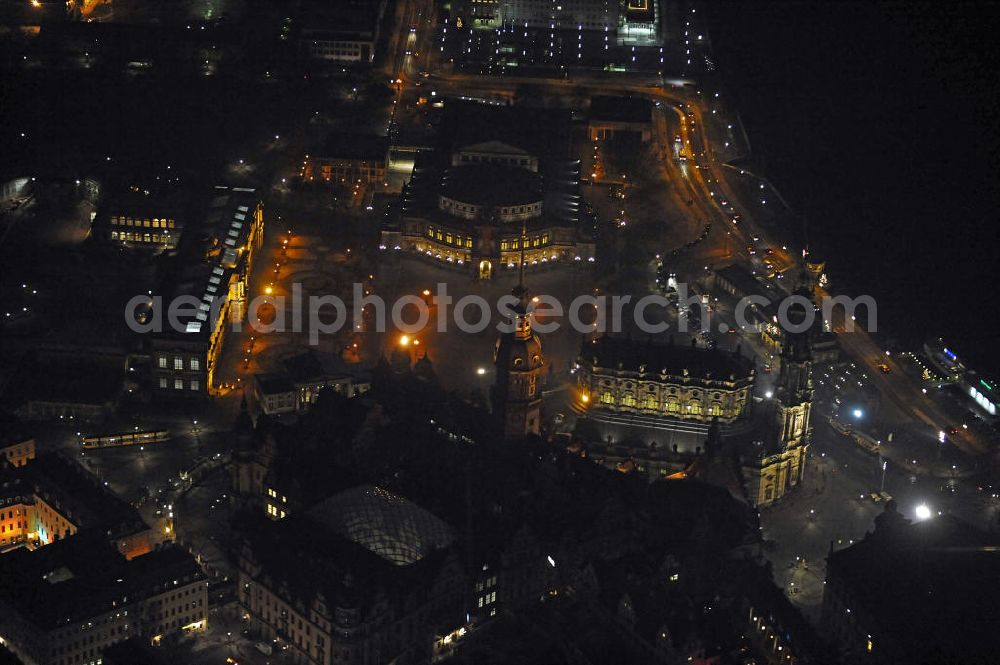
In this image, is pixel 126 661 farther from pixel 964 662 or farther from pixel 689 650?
pixel 964 662

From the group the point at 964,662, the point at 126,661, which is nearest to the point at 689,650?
the point at 964,662

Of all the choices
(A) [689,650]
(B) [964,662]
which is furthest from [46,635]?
(B) [964,662]

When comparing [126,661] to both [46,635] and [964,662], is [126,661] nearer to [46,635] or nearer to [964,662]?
[46,635]

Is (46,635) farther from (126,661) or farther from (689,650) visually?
(689,650)

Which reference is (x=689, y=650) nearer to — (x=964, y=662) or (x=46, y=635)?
(x=964, y=662)
